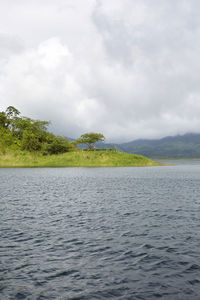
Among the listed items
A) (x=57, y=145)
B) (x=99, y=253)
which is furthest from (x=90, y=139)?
(x=99, y=253)

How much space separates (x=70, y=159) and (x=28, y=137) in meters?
30.0

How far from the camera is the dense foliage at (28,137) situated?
479 ft

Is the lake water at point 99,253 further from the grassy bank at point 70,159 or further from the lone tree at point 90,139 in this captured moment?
the lone tree at point 90,139

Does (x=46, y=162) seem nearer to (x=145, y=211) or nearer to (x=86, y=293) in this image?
(x=145, y=211)

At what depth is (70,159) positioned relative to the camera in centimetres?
13750

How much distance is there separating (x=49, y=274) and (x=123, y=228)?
9399 mm

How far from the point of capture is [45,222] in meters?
22.0

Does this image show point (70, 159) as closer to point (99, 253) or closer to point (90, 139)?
point (90, 139)

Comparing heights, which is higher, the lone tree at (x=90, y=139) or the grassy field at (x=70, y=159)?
the lone tree at (x=90, y=139)

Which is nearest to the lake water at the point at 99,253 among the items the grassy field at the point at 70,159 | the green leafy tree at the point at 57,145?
the grassy field at the point at 70,159

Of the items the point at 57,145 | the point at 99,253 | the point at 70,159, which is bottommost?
the point at 99,253

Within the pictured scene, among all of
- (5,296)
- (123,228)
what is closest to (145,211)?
(123,228)

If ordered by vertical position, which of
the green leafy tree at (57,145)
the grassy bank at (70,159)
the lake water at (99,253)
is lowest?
the lake water at (99,253)

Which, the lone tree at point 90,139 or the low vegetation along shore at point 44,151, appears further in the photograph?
the lone tree at point 90,139
